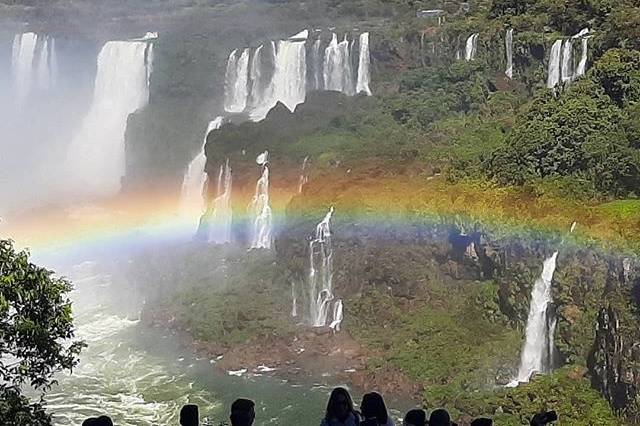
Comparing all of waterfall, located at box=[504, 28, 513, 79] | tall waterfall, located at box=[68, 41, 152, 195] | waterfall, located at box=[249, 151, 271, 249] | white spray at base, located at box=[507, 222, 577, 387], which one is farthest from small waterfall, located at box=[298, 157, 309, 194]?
tall waterfall, located at box=[68, 41, 152, 195]

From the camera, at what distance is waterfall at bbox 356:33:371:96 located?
33.8 meters

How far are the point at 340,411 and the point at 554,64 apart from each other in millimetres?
24856

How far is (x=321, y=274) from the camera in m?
22.8

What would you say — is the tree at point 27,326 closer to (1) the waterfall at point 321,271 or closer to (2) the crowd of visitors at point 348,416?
(2) the crowd of visitors at point 348,416

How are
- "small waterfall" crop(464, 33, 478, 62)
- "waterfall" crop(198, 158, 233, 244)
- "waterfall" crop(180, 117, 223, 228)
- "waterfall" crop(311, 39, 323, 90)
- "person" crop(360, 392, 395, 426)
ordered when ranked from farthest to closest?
1. "waterfall" crop(311, 39, 323, 90)
2. "small waterfall" crop(464, 33, 478, 62)
3. "waterfall" crop(180, 117, 223, 228)
4. "waterfall" crop(198, 158, 233, 244)
5. "person" crop(360, 392, 395, 426)

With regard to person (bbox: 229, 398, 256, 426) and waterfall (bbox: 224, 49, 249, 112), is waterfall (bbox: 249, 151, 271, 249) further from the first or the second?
person (bbox: 229, 398, 256, 426)

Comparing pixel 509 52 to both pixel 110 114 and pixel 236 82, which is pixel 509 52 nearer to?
pixel 236 82

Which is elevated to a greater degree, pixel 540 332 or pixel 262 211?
pixel 262 211

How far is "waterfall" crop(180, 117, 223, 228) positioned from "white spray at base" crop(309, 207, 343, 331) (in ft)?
26.1

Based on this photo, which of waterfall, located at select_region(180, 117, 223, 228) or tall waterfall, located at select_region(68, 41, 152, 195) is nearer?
waterfall, located at select_region(180, 117, 223, 228)

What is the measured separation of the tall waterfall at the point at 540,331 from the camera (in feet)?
58.9

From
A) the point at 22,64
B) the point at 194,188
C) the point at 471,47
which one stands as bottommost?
the point at 194,188

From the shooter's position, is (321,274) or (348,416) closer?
(348,416)

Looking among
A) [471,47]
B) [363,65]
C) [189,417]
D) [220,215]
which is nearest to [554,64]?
[471,47]
